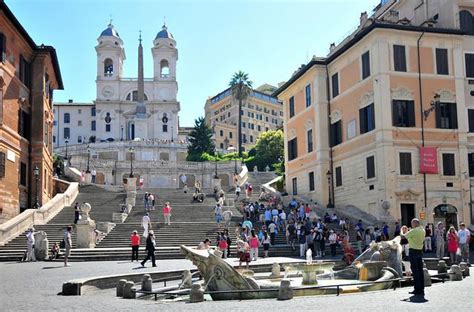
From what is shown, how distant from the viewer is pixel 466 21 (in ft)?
129

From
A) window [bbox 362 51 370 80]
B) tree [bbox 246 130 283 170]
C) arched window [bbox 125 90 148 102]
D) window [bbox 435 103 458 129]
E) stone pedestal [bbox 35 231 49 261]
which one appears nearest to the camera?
stone pedestal [bbox 35 231 49 261]

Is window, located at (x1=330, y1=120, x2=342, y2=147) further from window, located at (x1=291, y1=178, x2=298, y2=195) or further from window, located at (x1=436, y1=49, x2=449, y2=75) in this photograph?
window, located at (x1=436, y1=49, x2=449, y2=75)

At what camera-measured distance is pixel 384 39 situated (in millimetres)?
36906

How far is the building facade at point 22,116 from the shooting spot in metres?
35.0

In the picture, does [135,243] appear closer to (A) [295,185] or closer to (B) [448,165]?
(B) [448,165]

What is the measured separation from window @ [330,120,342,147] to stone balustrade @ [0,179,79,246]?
18.1 meters

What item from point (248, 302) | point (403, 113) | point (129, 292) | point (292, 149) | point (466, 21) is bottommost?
point (248, 302)

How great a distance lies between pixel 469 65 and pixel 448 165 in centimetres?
663

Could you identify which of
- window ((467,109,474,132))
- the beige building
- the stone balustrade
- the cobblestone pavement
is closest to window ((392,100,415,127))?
window ((467,109,474,132))

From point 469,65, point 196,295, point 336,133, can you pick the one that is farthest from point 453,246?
point 336,133

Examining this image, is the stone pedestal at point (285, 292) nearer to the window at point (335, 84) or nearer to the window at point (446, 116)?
the window at point (446, 116)

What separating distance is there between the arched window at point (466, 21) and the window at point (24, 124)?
27532mm

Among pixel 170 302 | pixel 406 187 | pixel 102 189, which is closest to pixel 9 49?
pixel 102 189

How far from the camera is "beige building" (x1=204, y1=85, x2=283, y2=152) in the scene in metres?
136
